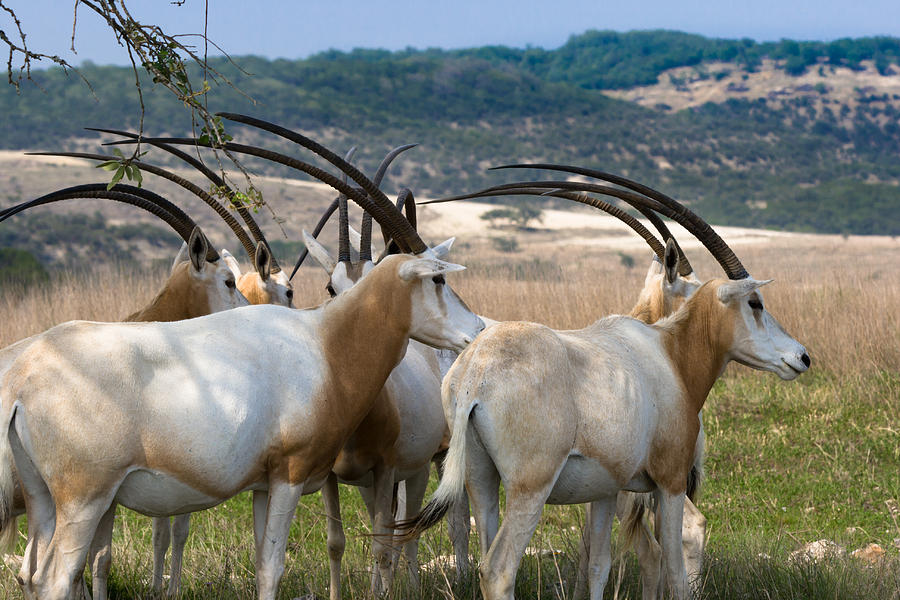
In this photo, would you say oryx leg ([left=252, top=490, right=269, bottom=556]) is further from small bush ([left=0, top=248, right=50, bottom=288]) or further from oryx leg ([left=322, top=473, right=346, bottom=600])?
small bush ([left=0, top=248, right=50, bottom=288])

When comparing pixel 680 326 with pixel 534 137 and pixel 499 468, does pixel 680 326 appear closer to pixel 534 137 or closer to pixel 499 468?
pixel 499 468

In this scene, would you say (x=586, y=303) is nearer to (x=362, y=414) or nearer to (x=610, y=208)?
(x=610, y=208)

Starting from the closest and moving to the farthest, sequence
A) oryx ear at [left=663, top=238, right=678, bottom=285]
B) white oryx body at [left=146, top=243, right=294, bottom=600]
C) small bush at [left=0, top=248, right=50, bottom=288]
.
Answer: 1. white oryx body at [left=146, top=243, right=294, bottom=600]
2. oryx ear at [left=663, top=238, right=678, bottom=285]
3. small bush at [left=0, top=248, right=50, bottom=288]

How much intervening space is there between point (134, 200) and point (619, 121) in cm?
9183

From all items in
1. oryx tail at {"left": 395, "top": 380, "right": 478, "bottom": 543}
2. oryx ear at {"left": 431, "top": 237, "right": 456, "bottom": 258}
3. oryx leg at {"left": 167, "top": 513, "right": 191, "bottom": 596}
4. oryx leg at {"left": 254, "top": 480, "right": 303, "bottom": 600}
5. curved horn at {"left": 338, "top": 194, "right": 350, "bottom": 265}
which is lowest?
oryx leg at {"left": 167, "top": 513, "right": 191, "bottom": 596}

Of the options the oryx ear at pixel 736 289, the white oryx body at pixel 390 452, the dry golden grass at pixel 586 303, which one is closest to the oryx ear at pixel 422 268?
the white oryx body at pixel 390 452

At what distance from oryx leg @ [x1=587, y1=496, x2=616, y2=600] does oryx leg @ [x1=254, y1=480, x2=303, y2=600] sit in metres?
1.33

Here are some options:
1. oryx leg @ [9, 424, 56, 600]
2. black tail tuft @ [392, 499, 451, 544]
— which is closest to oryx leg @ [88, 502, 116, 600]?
oryx leg @ [9, 424, 56, 600]

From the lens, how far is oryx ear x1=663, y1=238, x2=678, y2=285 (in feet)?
18.5

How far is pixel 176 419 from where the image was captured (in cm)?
366

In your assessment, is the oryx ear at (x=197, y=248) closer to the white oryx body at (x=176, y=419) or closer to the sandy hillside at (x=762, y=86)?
the white oryx body at (x=176, y=419)

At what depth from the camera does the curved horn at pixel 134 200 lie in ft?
16.6

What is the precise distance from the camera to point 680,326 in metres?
4.73

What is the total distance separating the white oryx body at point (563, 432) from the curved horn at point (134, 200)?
2211mm
